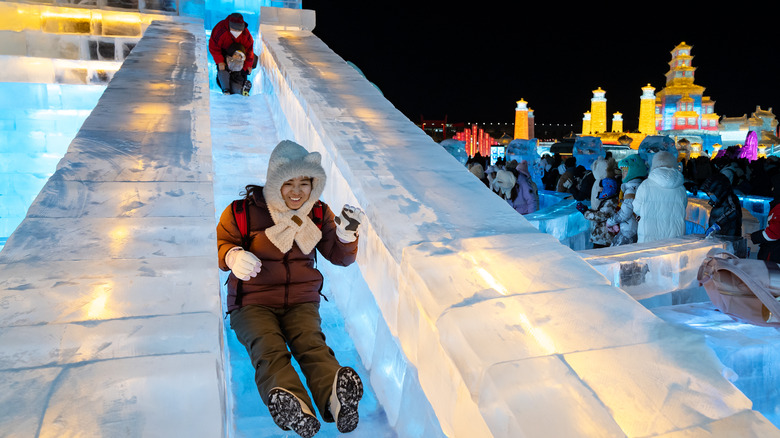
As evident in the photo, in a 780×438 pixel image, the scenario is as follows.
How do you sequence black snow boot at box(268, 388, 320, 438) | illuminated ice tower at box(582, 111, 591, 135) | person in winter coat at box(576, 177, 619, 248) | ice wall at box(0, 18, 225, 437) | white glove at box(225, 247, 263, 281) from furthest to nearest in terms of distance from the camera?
illuminated ice tower at box(582, 111, 591, 135)
person in winter coat at box(576, 177, 619, 248)
white glove at box(225, 247, 263, 281)
black snow boot at box(268, 388, 320, 438)
ice wall at box(0, 18, 225, 437)

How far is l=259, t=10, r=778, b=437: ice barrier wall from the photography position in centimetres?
153

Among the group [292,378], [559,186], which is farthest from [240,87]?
[559,186]

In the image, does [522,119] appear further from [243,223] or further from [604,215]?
[243,223]

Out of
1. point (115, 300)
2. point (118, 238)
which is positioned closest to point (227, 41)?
point (118, 238)

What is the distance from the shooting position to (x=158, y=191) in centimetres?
271

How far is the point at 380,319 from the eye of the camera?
2.58m

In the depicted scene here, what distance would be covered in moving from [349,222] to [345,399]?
33.6 inches

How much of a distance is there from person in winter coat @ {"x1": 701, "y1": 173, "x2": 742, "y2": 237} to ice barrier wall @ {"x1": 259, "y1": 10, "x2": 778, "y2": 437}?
3.37m

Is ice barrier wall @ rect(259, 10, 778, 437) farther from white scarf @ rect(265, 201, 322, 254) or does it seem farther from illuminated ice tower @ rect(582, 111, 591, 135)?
illuminated ice tower @ rect(582, 111, 591, 135)

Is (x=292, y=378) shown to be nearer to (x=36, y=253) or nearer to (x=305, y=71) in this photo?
(x=36, y=253)

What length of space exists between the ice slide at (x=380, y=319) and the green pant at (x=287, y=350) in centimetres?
21

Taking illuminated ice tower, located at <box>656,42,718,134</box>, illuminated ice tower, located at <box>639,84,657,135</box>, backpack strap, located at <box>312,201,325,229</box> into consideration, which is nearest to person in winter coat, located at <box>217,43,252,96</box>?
backpack strap, located at <box>312,201,325,229</box>

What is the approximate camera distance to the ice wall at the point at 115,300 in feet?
4.60

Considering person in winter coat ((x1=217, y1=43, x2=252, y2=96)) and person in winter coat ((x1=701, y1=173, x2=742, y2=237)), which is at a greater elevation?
person in winter coat ((x1=217, y1=43, x2=252, y2=96))
